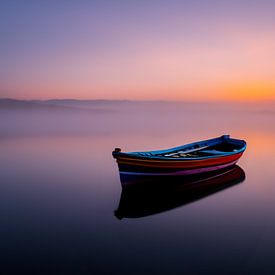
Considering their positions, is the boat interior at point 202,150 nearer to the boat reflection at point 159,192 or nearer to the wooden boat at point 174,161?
the wooden boat at point 174,161

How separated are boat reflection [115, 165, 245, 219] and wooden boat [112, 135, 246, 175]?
44cm

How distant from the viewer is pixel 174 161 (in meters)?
14.4

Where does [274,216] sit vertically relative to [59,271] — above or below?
above

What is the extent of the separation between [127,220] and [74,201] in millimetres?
3490

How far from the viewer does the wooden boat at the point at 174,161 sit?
13117 mm

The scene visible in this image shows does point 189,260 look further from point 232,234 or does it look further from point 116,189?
point 116,189

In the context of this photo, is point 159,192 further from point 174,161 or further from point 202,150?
point 202,150

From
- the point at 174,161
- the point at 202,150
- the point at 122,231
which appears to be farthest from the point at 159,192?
the point at 202,150

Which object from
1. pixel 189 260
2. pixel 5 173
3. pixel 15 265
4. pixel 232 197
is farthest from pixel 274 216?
pixel 5 173

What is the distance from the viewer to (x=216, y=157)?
16.9 meters

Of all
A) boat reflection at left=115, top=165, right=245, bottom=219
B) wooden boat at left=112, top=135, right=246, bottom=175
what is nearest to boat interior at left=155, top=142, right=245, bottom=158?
wooden boat at left=112, top=135, right=246, bottom=175

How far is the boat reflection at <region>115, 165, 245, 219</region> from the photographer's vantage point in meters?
12.3

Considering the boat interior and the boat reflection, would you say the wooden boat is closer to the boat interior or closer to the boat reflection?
the boat interior

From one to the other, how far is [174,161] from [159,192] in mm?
1813
